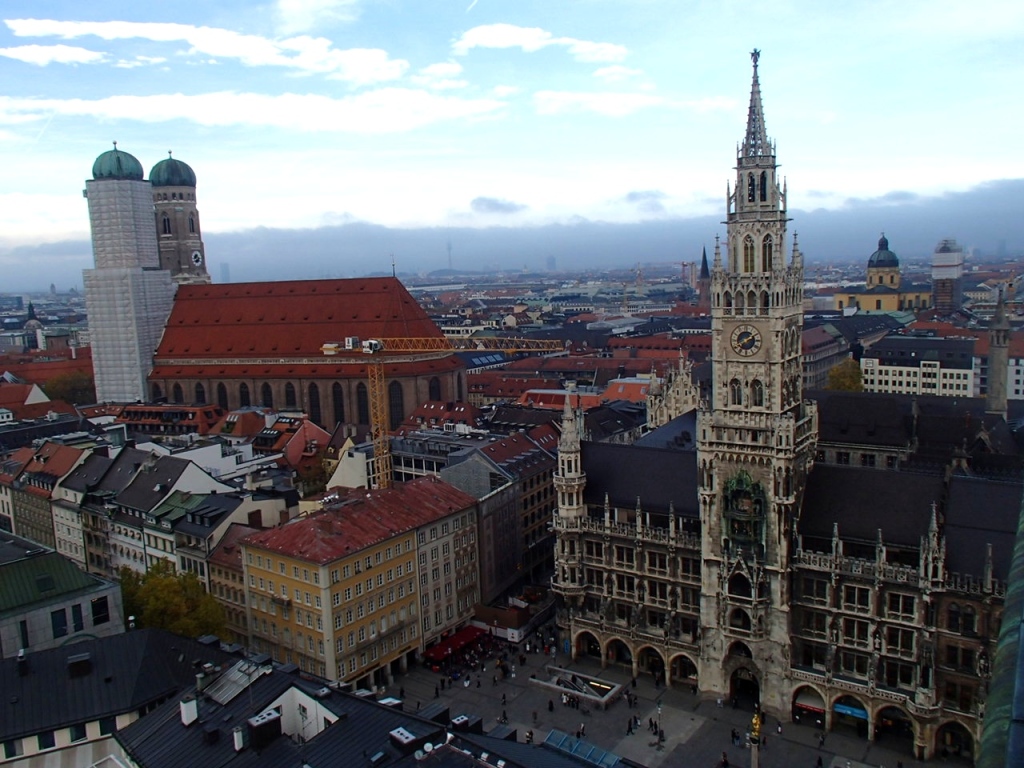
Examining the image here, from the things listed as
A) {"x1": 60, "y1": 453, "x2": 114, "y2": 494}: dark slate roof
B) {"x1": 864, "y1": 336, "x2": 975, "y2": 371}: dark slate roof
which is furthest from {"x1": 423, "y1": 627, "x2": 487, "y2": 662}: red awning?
Result: {"x1": 864, "y1": 336, "x2": 975, "y2": 371}: dark slate roof

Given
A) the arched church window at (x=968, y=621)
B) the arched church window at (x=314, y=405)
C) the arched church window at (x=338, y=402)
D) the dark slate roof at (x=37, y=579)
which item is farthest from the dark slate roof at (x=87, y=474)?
the arched church window at (x=968, y=621)

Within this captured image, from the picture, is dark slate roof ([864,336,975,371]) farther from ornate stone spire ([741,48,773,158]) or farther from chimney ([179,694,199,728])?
chimney ([179,694,199,728])

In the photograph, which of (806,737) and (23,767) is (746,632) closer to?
(806,737)

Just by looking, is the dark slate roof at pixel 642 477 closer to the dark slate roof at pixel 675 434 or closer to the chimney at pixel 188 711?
the dark slate roof at pixel 675 434

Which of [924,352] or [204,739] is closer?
[204,739]

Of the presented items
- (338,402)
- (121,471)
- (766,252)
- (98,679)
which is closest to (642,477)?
(766,252)

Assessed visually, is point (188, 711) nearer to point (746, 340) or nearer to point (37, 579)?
point (37, 579)
